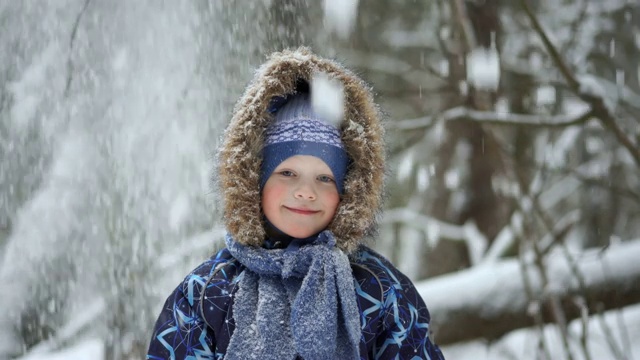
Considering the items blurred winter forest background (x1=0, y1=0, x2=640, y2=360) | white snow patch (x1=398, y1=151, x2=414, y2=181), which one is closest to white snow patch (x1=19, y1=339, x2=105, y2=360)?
blurred winter forest background (x1=0, y1=0, x2=640, y2=360)

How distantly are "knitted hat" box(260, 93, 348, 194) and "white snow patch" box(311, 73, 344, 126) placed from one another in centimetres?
2

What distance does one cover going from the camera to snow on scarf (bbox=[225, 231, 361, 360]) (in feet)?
5.39

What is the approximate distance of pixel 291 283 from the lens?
176 centimetres

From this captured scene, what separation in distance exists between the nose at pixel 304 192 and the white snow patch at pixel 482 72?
3.35 m

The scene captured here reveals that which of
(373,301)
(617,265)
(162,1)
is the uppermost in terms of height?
(162,1)

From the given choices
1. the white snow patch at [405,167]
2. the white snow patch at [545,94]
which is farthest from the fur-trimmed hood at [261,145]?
the white snow patch at [545,94]

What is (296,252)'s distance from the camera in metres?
1.74

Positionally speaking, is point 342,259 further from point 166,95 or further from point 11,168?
point 11,168

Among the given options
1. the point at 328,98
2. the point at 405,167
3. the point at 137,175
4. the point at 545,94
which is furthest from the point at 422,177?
the point at 328,98

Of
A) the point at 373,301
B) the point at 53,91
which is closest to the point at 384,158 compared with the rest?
the point at 373,301

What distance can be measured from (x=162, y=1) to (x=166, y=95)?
0.49m

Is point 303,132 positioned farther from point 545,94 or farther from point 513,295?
point 545,94

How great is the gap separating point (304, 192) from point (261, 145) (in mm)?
188

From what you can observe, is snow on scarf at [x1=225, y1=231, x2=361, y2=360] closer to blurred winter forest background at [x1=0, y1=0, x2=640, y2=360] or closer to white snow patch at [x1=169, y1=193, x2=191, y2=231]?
blurred winter forest background at [x1=0, y1=0, x2=640, y2=360]
